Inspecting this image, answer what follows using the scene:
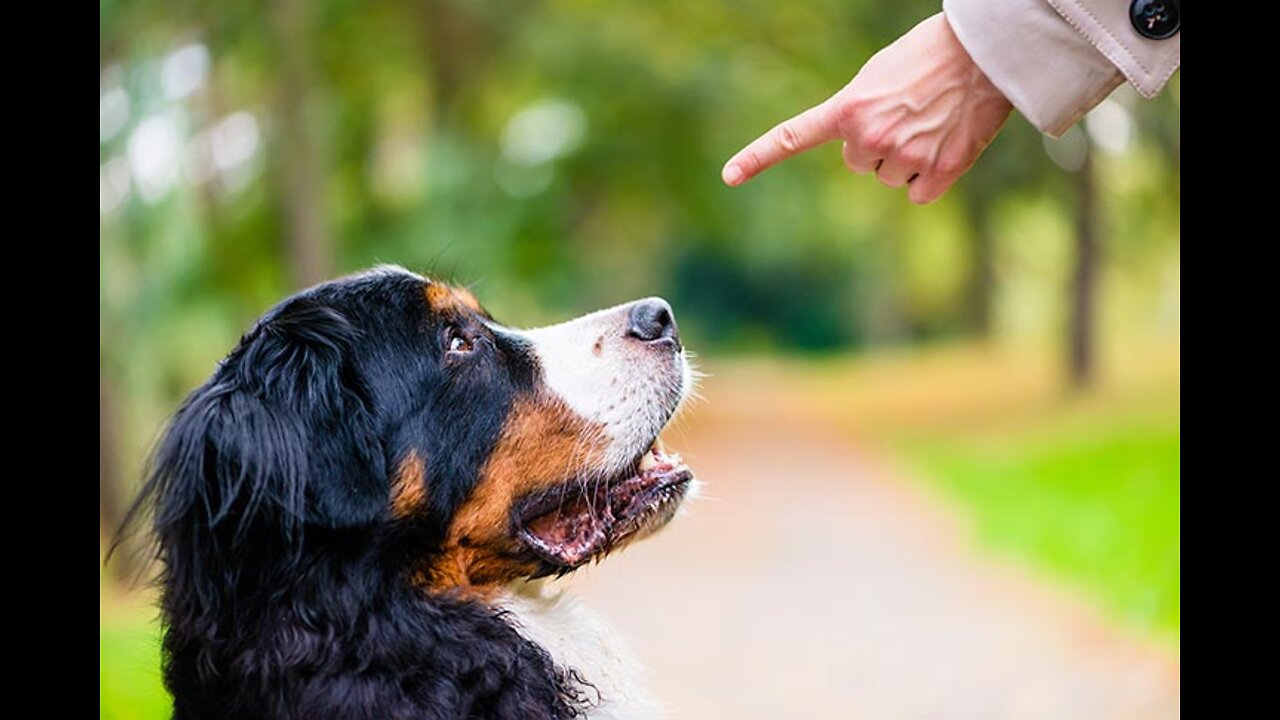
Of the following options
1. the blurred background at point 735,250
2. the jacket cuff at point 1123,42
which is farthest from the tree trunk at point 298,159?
the jacket cuff at point 1123,42

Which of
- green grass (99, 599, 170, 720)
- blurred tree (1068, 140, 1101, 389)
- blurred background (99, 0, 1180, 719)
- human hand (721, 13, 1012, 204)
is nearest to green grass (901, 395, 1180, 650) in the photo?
blurred background (99, 0, 1180, 719)

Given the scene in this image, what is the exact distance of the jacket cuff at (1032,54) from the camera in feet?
9.48

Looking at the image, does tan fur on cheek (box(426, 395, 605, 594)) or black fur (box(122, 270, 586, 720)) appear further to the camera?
tan fur on cheek (box(426, 395, 605, 594))

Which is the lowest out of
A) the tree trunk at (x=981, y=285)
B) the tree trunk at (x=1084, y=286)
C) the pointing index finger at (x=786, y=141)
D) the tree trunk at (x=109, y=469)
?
the pointing index finger at (x=786, y=141)

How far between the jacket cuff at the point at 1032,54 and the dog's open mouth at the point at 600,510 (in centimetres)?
130

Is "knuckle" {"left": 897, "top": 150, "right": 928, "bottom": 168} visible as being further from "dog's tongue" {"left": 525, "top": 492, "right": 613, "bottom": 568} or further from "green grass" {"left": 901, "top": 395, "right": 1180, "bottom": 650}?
"green grass" {"left": 901, "top": 395, "right": 1180, "bottom": 650}

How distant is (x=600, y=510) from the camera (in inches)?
139

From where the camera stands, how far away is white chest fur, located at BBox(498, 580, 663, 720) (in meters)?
3.46

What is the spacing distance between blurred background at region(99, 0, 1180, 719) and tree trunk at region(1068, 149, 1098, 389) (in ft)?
0.19

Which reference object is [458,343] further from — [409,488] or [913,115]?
[913,115]

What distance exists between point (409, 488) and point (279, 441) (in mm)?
348

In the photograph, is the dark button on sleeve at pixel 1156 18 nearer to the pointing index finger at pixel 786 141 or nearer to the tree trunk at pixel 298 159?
the pointing index finger at pixel 786 141

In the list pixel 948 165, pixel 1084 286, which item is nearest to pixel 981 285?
pixel 1084 286

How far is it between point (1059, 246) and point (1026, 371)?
10708 mm
